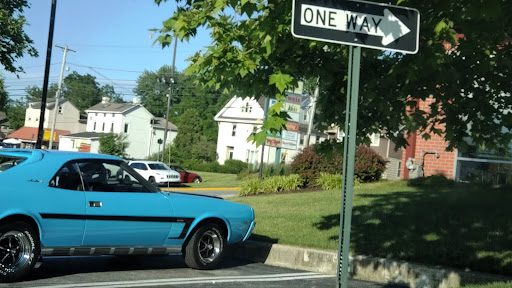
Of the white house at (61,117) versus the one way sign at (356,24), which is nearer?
the one way sign at (356,24)

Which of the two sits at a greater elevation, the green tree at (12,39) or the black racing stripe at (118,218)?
the green tree at (12,39)

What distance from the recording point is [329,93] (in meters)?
8.40

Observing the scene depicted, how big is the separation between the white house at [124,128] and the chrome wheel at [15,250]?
83.2 metres

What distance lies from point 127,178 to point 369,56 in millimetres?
3370

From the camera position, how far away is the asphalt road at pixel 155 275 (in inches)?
280

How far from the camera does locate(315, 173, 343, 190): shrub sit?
A: 21.5m

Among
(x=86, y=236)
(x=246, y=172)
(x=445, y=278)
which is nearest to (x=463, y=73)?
(x=445, y=278)

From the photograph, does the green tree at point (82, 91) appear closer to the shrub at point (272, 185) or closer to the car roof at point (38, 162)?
A: the shrub at point (272, 185)

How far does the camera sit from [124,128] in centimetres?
9075

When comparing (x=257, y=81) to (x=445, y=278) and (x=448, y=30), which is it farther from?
(x=445, y=278)

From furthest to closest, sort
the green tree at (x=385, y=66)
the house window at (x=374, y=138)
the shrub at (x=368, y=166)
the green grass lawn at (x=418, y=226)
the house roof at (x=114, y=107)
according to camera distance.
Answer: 1. the house roof at (x=114, y=107)
2. the shrub at (x=368, y=166)
3. the house window at (x=374, y=138)
4. the green grass lawn at (x=418, y=226)
5. the green tree at (x=385, y=66)

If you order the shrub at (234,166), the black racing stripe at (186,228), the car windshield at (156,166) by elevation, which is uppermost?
the shrub at (234,166)

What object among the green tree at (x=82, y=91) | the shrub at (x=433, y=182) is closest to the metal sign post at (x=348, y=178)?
the shrub at (x=433, y=182)

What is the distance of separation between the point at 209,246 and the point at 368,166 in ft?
45.2
